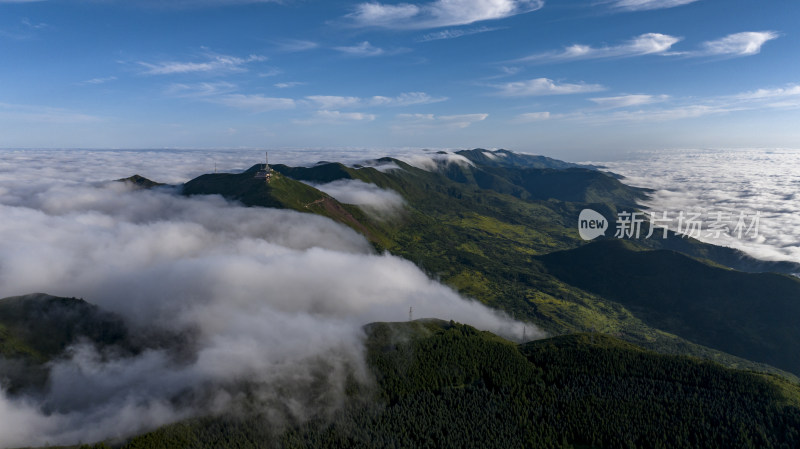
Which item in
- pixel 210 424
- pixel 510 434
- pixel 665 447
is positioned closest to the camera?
pixel 665 447

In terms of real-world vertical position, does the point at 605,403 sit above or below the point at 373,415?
above

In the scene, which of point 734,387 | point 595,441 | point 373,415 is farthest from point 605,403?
point 373,415

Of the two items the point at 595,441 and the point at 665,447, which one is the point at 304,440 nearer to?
the point at 595,441

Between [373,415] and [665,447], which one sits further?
[373,415]

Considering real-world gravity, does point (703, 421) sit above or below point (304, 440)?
above

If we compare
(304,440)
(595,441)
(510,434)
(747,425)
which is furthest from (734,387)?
(304,440)

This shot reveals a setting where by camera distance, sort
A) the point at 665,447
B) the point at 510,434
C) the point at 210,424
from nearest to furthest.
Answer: the point at 665,447, the point at 510,434, the point at 210,424

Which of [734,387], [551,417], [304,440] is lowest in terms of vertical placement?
[304,440]

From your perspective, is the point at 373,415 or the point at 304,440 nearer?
the point at 304,440

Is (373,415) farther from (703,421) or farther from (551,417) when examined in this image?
(703,421)
